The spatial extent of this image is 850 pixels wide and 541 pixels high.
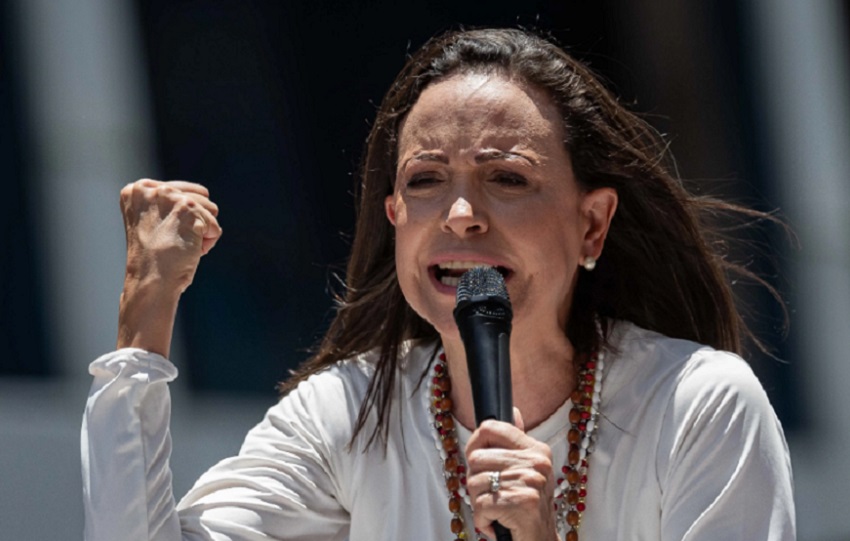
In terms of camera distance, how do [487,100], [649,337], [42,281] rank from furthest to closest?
1. [42,281]
2. [649,337]
3. [487,100]

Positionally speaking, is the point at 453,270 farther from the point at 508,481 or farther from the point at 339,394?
the point at 508,481

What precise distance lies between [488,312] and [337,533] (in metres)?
0.97

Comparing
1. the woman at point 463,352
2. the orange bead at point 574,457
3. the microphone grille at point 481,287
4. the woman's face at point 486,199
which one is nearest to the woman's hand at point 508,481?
the microphone grille at point 481,287

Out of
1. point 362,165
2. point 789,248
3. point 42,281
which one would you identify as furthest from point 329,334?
point 789,248

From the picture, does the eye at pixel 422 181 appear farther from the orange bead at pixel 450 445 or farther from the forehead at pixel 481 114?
the orange bead at pixel 450 445

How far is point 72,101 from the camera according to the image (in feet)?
21.1

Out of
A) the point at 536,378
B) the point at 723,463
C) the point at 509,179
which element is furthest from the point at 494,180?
the point at 723,463

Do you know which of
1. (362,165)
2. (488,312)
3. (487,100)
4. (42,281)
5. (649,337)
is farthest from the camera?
(42,281)

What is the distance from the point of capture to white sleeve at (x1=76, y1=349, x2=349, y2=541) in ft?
10.2

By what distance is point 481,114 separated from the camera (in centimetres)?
332

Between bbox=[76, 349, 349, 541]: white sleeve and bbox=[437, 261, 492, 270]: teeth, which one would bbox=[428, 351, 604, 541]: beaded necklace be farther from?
bbox=[437, 261, 492, 270]: teeth

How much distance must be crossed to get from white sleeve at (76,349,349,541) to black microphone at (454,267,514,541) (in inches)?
27.1

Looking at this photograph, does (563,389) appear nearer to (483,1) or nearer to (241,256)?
(241,256)

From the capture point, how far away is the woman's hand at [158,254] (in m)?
3.17
